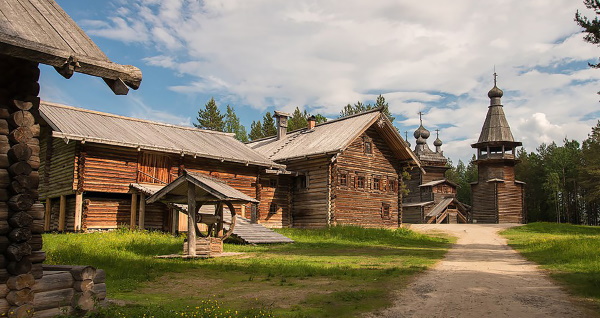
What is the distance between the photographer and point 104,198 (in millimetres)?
24594

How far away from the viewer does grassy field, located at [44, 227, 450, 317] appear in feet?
28.1

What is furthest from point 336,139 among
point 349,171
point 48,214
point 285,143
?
point 48,214

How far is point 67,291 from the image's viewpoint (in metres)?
7.64

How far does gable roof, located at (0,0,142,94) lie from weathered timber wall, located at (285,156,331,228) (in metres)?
23.9

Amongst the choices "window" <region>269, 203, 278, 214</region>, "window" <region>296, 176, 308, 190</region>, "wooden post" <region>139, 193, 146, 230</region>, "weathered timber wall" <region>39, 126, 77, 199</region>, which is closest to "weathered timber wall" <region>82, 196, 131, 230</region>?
"weathered timber wall" <region>39, 126, 77, 199</region>

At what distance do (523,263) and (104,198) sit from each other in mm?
18974

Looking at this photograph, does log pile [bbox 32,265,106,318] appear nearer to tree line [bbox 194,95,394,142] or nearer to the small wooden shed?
the small wooden shed

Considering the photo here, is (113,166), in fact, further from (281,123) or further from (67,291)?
(281,123)

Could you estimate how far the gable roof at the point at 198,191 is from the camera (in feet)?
50.6

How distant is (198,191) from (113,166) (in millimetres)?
9369

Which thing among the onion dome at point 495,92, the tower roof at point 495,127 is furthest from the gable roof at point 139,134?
the onion dome at point 495,92

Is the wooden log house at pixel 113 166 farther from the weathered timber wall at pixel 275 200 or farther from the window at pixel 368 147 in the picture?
the window at pixel 368 147

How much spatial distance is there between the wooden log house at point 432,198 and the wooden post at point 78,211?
38.2m

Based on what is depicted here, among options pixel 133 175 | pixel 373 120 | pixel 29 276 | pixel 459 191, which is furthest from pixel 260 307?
pixel 459 191
